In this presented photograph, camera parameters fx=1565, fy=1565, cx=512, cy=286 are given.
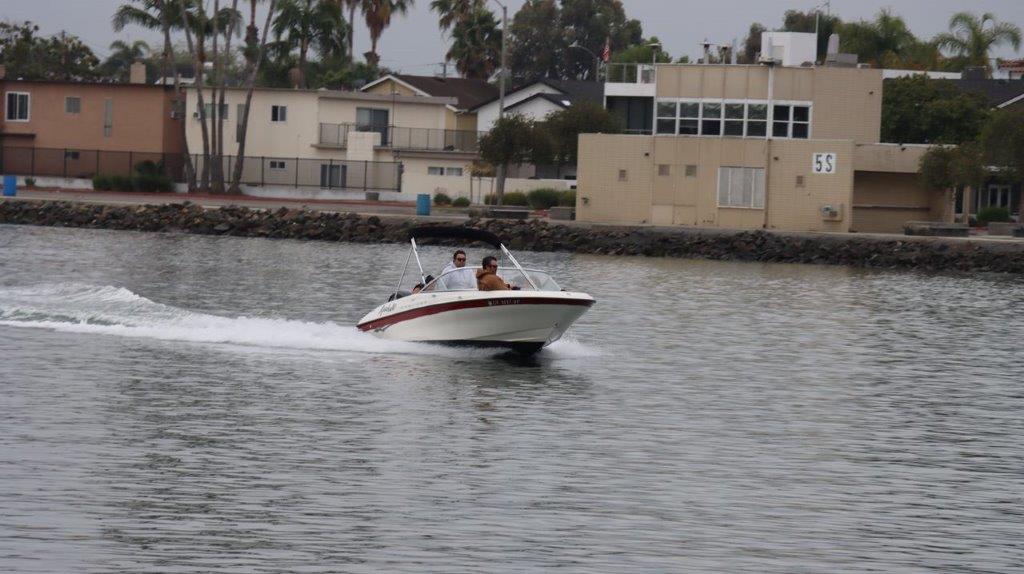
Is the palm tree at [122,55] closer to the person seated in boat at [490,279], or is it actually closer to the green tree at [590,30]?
the green tree at [590,30]

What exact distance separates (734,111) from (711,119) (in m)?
1.16

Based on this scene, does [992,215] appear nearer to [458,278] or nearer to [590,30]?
[458,278]

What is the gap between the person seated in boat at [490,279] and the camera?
30.0 meters

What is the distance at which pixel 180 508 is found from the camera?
707 inches

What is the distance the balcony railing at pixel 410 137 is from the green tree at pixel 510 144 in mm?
9116

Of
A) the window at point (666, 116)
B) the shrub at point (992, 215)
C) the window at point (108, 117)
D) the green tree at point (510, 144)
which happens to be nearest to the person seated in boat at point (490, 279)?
the window at point (666, 116)

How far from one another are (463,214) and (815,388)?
51.3 m

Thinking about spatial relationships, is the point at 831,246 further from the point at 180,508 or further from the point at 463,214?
the point at 180,508

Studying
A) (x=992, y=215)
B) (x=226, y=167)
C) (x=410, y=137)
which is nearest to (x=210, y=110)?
(x=226, y=167)

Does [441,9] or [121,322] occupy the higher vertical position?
[441,9]

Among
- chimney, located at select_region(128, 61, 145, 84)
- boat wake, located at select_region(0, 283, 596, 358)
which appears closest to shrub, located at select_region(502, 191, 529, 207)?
chimney, located at select_region(128, 61, 145, 84)

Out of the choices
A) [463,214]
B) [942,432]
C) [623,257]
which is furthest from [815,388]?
[463,214]

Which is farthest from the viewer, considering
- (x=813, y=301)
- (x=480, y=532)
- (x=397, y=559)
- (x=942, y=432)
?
(x=813, y=301)

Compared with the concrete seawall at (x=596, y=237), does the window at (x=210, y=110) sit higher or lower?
higher
